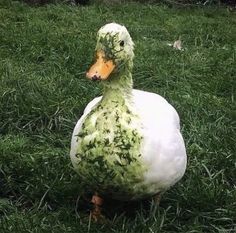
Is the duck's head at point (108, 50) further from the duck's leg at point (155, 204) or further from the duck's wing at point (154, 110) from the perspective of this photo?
the duck's leg at point (155, 204)

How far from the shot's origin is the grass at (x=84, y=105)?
Result: 3.12 metres

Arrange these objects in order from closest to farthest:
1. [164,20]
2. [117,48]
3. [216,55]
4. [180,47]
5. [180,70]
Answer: [117,48]
[180,70]
[216,55]
[180,47]
[164,20]

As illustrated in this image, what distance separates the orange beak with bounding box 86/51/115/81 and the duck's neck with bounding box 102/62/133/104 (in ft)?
0.39

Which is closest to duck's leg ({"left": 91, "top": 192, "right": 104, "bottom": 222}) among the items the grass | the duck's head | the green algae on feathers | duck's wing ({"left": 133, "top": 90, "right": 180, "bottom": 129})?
the grass

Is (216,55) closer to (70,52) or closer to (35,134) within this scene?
(70,52)

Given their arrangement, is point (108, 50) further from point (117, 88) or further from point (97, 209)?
point (97, 209)

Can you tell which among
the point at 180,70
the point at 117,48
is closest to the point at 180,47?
the point at 180,70

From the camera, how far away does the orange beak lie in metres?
2.75

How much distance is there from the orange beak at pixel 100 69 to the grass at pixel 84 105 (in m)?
0.67

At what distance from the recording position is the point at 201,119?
14.0 ft

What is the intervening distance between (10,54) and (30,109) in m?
1.38

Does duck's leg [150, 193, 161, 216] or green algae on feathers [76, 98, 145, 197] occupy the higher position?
green algae on feathers [76, 98, 145, 197]

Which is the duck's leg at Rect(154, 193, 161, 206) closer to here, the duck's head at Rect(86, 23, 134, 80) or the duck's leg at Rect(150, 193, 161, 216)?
the duck's leg at Rect(150, 193, 161, 216)

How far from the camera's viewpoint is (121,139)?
2826 mm
